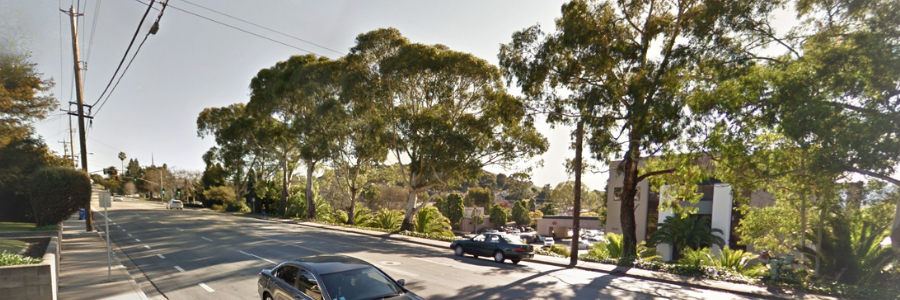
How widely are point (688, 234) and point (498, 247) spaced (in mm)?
18301

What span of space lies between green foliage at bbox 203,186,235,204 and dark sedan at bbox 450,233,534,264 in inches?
2136

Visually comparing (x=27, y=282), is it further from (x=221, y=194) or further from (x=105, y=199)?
A: (x=221, y=194)

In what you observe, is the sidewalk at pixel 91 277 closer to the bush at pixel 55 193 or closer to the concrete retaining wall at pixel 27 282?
the concrete retaining wall at pixel 27 282

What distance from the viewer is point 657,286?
13055 millimetres

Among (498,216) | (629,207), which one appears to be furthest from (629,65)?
(498,216)

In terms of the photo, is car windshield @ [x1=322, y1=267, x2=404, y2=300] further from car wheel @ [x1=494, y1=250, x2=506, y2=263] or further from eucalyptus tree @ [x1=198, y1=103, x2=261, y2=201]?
eucalyptus tree @ [x1=198, y1=103, x2=261, y2=201]

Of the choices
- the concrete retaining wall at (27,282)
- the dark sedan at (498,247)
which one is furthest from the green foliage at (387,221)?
the concrete retaining wall at (27,282)

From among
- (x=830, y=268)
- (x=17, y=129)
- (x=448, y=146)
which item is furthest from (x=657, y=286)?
(x=17, y=129)

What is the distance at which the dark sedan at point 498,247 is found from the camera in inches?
690

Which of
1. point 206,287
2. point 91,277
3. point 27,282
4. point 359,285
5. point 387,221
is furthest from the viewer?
point 387,221

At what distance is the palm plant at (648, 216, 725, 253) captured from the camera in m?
29.2

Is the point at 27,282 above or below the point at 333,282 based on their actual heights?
below

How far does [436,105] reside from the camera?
2944cm

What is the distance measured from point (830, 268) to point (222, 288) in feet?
59.2
